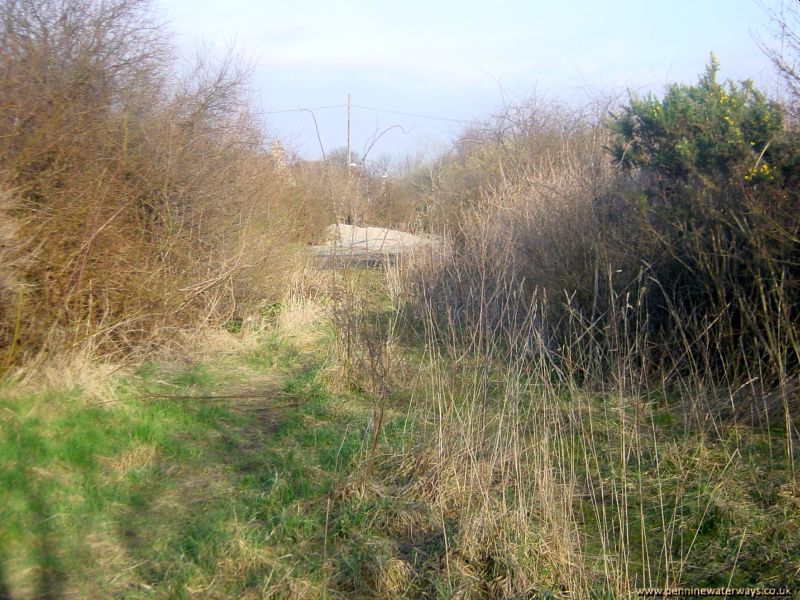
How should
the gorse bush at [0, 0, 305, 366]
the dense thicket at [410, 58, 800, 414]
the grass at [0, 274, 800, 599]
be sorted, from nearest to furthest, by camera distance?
the grass at [0, 274, 800, 599] → the dense thicket at [410, 58, 800, 414] → the gorse bush at [0, 0, 305, 366]

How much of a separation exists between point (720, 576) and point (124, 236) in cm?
605

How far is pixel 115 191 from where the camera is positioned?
A: 286 inches

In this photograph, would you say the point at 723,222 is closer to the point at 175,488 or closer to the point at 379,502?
the point at 379,502

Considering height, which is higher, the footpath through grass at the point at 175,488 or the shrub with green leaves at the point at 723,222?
the shrub with green leaves at the point at 723,222

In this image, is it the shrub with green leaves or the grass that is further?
the shrub with green leaves

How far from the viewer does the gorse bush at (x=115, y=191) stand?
647cm

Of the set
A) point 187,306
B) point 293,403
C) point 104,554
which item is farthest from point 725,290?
point 187,306

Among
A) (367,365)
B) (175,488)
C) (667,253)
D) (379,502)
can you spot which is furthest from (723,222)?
(175,488)

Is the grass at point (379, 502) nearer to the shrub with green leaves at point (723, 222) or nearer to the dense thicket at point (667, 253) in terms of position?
the dense thicket at point (667, 253)

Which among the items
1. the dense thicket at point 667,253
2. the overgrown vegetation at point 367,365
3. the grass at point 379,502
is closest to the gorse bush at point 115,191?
the overgrown vegetation at point 367,365

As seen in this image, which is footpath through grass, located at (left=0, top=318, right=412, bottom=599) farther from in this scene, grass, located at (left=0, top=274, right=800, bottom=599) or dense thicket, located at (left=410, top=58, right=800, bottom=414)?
dense thicket, located at (left=410, top=58, right=800, bottom=414)

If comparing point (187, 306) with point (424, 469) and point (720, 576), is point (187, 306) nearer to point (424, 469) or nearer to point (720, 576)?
point (424, 469)

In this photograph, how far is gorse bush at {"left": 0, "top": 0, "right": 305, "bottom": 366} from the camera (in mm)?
6473

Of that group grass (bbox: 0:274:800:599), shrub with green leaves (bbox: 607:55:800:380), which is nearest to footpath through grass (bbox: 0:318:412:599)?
grass (bbox: 0:274:800:599)
